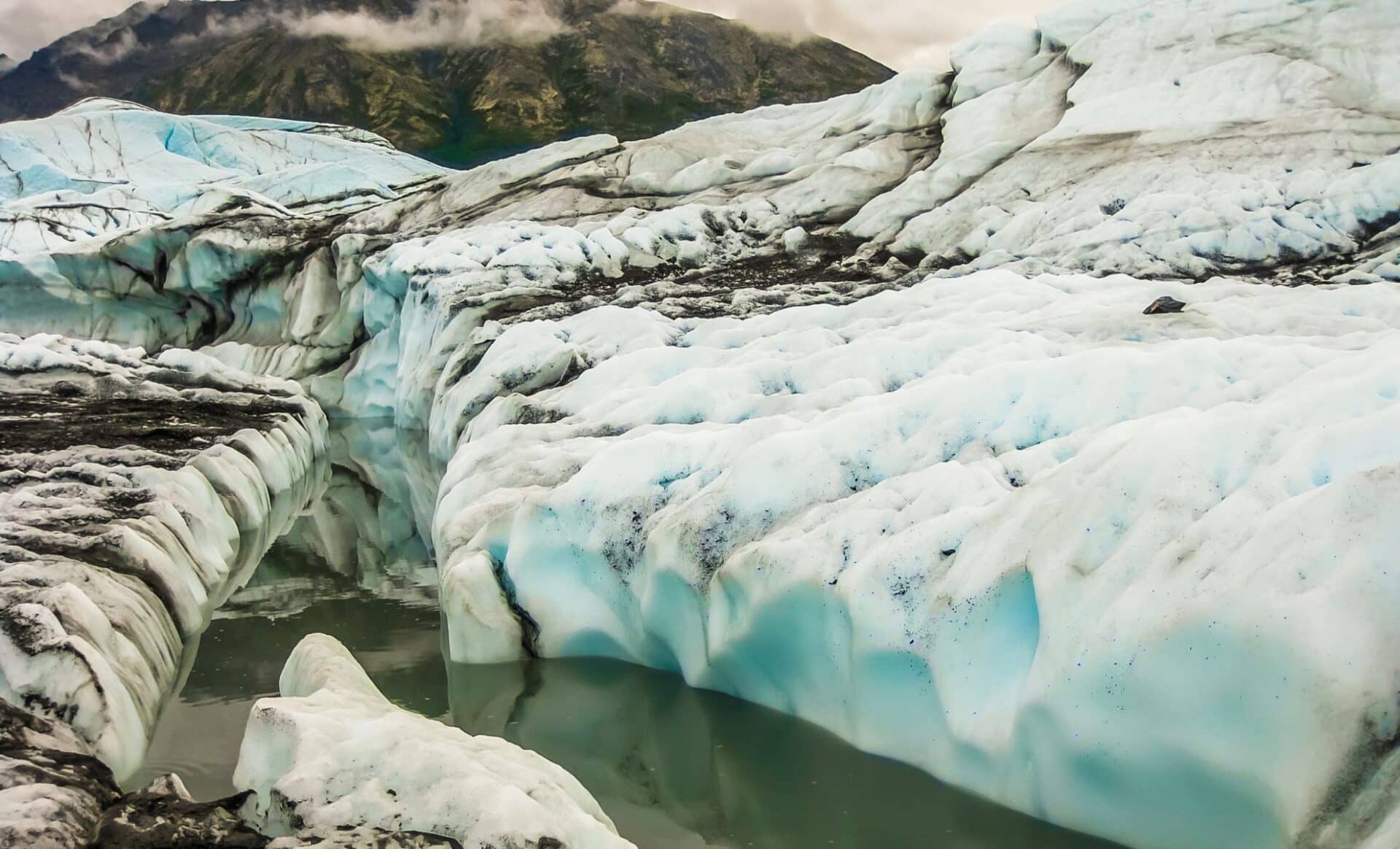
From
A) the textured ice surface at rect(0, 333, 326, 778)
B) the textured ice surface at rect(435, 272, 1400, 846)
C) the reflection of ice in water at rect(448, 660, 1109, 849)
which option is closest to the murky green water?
the reflection of ice in water at rect(448, 660, 1109, 849)

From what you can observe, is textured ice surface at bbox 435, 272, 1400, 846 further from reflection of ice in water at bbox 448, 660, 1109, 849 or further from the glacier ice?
the glacier ice

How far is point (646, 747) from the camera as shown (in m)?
7.20

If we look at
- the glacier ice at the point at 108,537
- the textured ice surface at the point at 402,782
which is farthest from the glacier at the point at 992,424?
the textured ice surface at the point at 402,782

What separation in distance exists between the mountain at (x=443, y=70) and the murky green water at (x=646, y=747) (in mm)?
124382

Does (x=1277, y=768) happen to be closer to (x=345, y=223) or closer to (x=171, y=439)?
(x=171, y=439)

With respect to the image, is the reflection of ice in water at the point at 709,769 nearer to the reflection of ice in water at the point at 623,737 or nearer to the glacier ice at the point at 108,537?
the reflection of ice in water at the point at 623,737

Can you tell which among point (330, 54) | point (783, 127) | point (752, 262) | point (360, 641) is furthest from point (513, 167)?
point (330, 54)

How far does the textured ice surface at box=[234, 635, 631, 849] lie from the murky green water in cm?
116

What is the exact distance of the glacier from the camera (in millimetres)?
4906

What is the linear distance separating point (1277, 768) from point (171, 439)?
13.0 metres

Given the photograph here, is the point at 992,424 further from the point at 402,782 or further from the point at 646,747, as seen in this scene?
the point at 402,782

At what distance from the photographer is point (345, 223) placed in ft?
109

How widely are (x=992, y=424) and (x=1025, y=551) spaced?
2.26m

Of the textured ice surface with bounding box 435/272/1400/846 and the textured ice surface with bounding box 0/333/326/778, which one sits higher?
the textured ice surface with bounding box 435/272/1400/846
